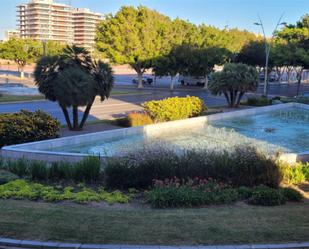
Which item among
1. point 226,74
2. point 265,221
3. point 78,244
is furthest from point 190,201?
point 226,74

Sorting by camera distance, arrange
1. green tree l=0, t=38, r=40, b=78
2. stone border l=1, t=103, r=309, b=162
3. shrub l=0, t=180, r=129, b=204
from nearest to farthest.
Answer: shrub l=0, t=180, r=129, b=204, stone border l=1, t=103, r=309, b=162, green tree l=0, t=38, r=40, b=78

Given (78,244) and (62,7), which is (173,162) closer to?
(78,244)

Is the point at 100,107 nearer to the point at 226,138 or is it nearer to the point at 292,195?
the point at 226,138

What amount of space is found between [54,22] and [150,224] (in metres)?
168

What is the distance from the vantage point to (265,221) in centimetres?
711

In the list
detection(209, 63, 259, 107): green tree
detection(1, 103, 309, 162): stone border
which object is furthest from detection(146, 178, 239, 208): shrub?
detection(209, 63, 259, 107): green tree

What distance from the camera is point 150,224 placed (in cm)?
682

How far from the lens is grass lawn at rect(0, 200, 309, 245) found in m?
6.15

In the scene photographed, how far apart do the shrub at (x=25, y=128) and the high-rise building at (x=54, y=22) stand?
5469 inches

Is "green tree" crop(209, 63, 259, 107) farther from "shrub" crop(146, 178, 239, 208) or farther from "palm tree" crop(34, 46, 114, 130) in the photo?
"shrub" crop(146, 178, 239, 208)

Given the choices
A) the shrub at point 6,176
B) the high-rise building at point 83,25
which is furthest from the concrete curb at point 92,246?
the high-rise building at point 83,25

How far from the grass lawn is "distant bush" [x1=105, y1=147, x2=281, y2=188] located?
89.4 inches

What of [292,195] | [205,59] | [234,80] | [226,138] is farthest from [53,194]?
[205,59]

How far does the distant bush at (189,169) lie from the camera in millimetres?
10430
